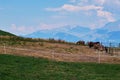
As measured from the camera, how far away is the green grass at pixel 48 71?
1506 inches

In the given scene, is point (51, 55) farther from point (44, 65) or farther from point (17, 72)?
point (17, 72)

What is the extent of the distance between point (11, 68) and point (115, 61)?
78.0 feet

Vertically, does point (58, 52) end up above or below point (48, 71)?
above

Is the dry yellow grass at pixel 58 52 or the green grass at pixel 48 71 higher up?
the dry yellow grass at pixel 58 52

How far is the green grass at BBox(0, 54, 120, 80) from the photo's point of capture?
3826cm

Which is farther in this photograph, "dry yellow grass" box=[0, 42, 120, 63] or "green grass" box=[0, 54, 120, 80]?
"dry yellow grass" box=[0, 42, 120, 63]

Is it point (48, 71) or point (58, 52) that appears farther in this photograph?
point (58, 52)

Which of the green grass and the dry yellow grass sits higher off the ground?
the dry yellow grass

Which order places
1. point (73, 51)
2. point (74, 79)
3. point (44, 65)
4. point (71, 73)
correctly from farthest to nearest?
point (73, 51) → point (44, 65) → point (71, 73) → point (74, 79)

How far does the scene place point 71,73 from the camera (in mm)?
41844

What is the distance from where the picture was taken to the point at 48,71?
1681 inches

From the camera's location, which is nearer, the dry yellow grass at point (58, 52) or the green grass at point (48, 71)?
the green grass at point (48, 71)

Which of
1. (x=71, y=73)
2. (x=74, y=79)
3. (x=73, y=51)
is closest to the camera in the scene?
(x=74, y=79)

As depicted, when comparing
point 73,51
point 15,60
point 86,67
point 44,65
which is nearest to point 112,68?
point 86,67
